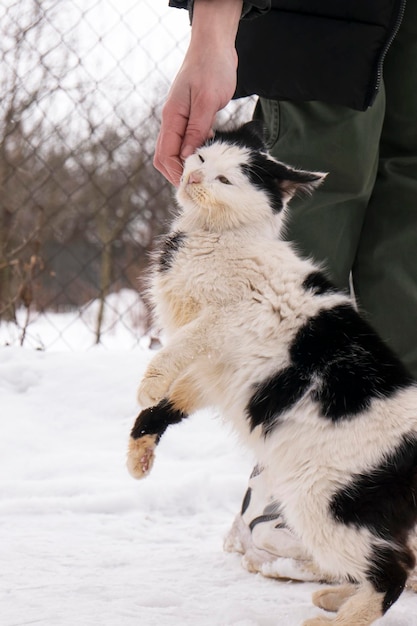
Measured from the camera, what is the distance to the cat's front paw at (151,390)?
4.87 ft

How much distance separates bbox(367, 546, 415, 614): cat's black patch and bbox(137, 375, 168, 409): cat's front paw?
495mm

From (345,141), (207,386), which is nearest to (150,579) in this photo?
(207,386)

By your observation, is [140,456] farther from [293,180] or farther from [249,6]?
[249,6]

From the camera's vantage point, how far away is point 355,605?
4.63 feet

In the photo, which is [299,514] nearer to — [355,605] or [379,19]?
[355,605]

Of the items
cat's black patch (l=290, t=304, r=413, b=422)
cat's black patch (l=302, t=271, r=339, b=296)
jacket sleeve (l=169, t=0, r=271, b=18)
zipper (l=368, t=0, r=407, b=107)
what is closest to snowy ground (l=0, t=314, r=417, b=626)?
cat's black patch (l=290, t=304, r=413, b=422)

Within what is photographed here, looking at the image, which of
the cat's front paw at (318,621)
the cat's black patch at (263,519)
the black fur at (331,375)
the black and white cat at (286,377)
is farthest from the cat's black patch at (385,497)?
the cat's black patch at (263,519)

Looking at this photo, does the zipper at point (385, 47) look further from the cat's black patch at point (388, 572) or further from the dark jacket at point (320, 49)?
the cat's black patch at point (388, 572)

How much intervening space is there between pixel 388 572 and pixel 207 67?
40.3 inches

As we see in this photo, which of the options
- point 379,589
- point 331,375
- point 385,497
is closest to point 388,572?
point 379,589

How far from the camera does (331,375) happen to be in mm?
1472

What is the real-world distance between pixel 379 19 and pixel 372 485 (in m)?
1.01

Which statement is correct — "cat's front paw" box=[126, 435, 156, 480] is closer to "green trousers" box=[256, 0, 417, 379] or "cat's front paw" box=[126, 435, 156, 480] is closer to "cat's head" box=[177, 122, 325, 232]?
"cat's head" box=[177, 122, 325, 232]

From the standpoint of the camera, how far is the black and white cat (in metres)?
1.39
